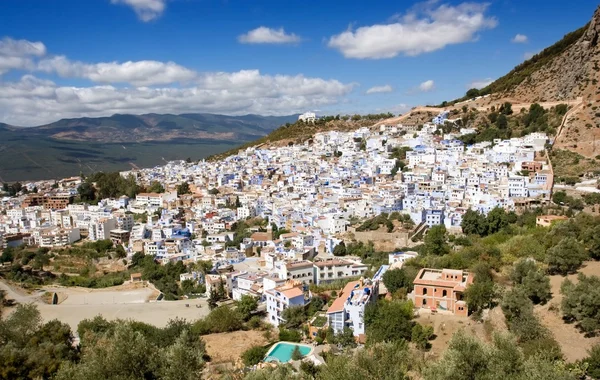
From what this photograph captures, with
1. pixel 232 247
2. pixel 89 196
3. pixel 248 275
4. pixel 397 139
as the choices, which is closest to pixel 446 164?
pixel 397 139

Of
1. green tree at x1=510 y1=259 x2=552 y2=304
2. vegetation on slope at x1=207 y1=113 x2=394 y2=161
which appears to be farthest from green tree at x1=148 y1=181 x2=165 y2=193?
green tree at x1=510 y1=259 x2=552 y2=304

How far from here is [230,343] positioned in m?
12.6

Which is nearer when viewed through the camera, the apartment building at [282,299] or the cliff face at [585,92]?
the apartment building at [282,299]

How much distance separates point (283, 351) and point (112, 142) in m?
130

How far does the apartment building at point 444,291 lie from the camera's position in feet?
36.4

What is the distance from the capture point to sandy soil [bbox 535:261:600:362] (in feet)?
27.0

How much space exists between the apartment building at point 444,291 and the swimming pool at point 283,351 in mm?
2952

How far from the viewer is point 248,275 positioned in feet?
56.1

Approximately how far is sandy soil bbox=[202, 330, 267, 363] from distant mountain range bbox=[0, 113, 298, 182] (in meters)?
62.8

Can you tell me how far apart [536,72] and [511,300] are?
33936 millimetres

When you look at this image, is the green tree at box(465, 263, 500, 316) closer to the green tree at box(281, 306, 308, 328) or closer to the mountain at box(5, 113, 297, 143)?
the green tree at box(281, 306, 308, 328)

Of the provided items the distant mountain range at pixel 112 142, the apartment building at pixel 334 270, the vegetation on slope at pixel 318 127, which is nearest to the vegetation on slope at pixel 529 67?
the vegetation on slope at pixel 318 127

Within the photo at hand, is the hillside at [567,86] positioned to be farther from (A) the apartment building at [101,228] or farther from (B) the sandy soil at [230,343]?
(A) the apartment building at [101,228]

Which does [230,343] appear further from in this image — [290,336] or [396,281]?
[396,281]
